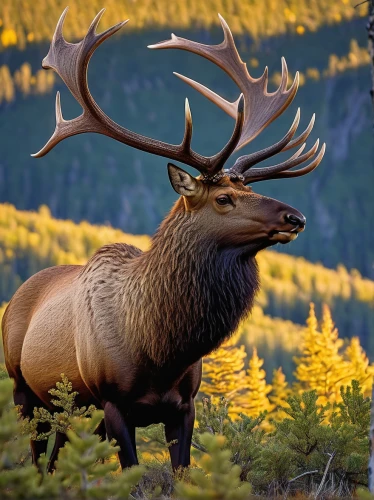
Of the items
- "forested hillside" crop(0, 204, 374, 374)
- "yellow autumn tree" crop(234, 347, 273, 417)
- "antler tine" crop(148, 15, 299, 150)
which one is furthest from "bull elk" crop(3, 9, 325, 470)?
"forested hillside" crop(0, 204, 374, 374)

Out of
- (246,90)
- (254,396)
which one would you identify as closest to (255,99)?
(246,90)

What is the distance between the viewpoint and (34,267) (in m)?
69.5

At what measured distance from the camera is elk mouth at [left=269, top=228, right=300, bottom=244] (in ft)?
16.3

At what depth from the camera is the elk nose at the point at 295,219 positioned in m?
4.91

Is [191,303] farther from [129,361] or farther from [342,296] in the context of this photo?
[342,296]

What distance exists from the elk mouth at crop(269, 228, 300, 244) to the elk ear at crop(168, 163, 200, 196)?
1.82 ft

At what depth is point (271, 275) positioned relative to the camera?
2736 inches

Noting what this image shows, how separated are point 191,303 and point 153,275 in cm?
34

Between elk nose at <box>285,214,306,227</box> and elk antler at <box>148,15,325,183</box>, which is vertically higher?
elk antler at <box>148,15,325,183</box>

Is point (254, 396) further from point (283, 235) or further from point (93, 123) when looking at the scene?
point (283, 235)

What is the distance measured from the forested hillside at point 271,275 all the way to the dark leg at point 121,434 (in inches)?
2169

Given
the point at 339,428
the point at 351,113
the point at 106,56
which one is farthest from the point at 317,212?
the point at 339,428

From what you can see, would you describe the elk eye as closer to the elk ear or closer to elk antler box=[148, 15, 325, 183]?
the elk ear

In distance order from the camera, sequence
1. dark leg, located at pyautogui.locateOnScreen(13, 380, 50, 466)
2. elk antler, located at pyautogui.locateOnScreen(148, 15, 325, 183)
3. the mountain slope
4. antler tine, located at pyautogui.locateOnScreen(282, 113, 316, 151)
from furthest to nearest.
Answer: the mountain slope < dark leg, located at pyautogui.locateOnScreen(13, 380, 50, 466) < antler tine, located at pyautogui.locateOnScreen(282, 113, 316, 151) < elk antler, located at pyautogui.locateOnScreen(148, 15, 325, 183)
